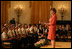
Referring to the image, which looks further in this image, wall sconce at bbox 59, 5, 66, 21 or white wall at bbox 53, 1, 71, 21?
white wall at bbox 53, 1, 71, 21

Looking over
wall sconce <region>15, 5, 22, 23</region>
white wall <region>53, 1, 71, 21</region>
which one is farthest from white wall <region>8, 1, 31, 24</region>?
white wall <region>53, 1, 71, 21</region>

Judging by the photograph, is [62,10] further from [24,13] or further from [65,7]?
[24,13]

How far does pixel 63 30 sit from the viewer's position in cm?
1071

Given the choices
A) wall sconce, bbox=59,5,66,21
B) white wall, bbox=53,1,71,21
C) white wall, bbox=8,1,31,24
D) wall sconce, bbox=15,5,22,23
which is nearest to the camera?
wall sconce, bbox=59,5,66,21

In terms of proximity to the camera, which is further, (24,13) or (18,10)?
(24,13)

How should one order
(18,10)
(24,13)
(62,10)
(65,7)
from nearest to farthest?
1. (62,10)
2. (65,7)
3. (18,10)
4. (24,13)

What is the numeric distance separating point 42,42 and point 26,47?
7.75 feet

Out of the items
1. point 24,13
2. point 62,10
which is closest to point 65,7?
point 62,10

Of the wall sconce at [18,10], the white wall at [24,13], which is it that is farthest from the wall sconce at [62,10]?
the wall sconce at [18,10]

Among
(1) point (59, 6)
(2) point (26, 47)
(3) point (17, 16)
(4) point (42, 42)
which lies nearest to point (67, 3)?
(1) point (59, 6)

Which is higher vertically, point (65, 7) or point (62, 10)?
point (65, 7)

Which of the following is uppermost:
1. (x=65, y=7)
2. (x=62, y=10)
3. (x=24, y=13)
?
(x=65, y=7)

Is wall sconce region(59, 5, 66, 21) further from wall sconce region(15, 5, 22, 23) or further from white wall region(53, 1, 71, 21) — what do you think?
wall sconce region(15, 5, 22, 23)

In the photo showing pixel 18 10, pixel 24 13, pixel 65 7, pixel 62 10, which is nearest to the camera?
pixel 62 10
